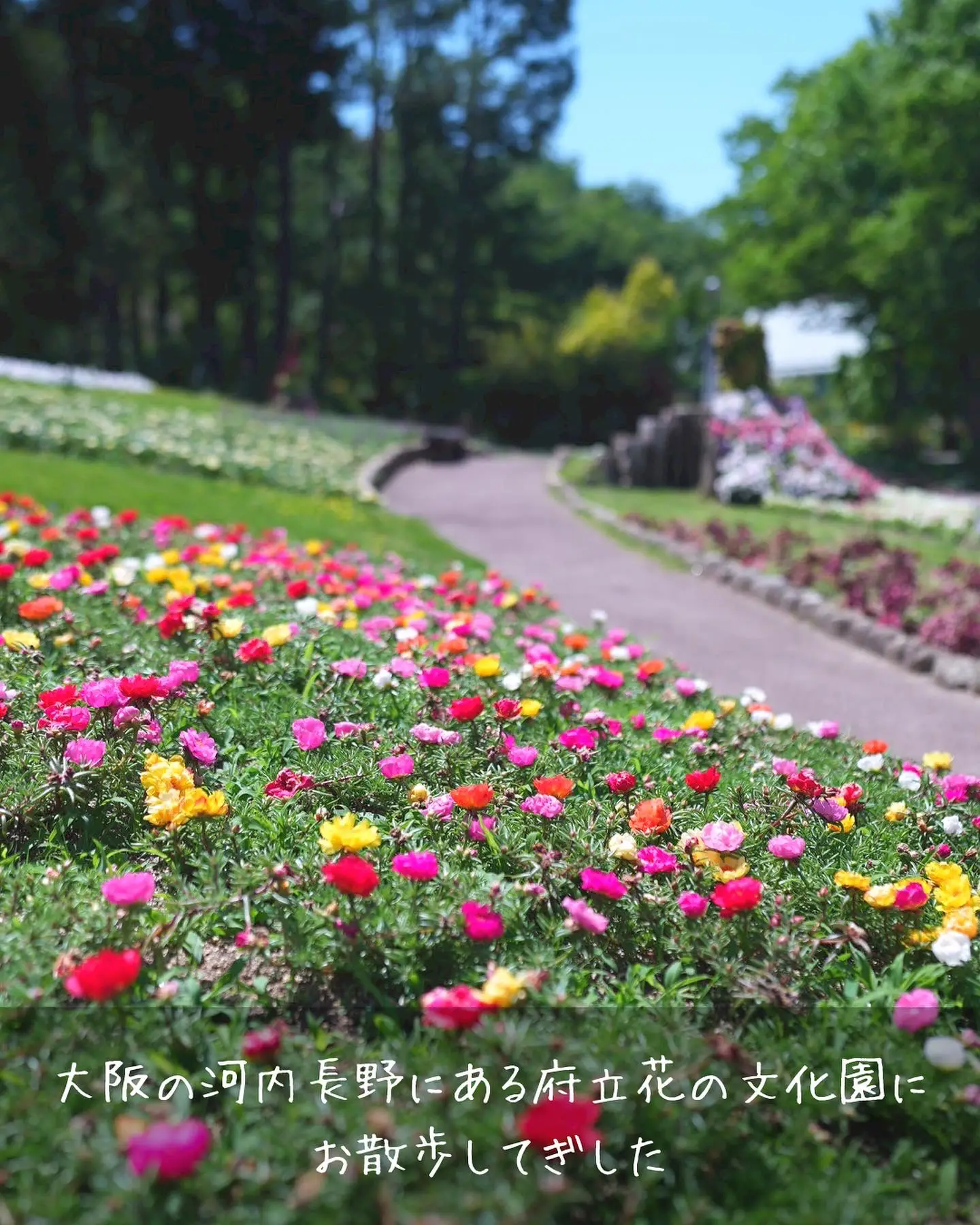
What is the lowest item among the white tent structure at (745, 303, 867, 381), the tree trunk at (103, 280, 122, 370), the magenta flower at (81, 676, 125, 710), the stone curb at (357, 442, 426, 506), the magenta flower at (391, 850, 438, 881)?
the magenta flower at (391, 850, 438, 881)

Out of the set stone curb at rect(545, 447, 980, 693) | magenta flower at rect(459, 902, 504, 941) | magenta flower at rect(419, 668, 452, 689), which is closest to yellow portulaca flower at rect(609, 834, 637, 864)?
magenta flower at rect(459, 902, 504, 941)

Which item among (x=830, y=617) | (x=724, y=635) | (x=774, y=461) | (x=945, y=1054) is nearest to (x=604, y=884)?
(x=945, y=1054)

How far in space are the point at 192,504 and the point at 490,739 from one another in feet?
20.4

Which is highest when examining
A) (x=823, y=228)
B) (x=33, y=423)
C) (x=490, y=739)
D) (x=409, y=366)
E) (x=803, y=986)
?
(x=823, y=228)

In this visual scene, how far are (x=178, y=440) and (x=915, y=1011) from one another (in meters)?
12.4

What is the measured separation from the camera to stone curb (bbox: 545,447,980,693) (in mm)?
5965

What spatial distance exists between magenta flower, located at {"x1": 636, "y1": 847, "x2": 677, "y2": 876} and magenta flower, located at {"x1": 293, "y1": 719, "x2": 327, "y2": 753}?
94 centimetres

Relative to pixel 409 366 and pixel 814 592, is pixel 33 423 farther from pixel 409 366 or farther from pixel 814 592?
pixel 409 366

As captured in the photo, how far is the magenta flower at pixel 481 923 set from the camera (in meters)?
2.10

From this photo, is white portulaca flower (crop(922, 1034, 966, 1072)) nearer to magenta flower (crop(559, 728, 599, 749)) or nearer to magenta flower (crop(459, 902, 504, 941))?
magenta flower (crop(459, 902, 504, 941))

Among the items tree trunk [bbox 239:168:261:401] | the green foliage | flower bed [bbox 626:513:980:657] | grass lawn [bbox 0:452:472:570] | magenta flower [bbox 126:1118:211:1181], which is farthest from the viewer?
tree trunk [bbox 239:168:261:401]

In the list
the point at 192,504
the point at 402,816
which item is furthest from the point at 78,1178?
the point at 192,504

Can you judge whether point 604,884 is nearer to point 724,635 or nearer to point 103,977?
point 103,977

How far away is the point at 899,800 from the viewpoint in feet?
10.9
